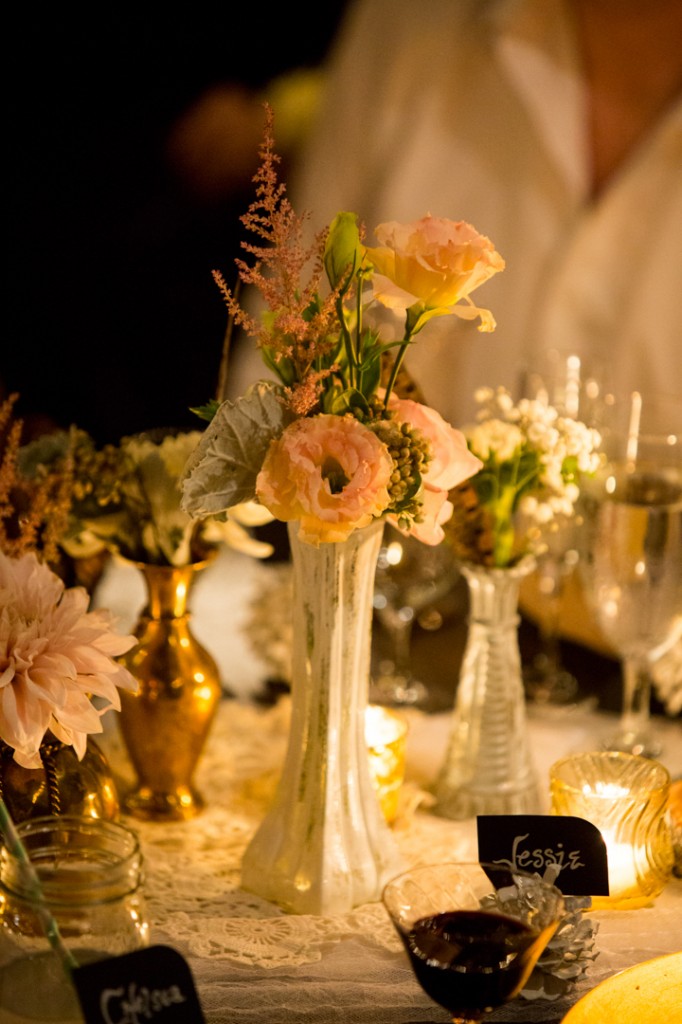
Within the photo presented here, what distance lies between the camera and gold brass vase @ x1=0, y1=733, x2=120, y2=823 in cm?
100

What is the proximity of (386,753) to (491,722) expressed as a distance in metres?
0.13

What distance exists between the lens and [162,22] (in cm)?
359

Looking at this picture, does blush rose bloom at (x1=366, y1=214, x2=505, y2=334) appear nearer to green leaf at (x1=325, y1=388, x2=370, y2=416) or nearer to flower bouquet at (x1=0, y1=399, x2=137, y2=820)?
green leaf at (x1=325, y1=388, x2=370, y2=416)

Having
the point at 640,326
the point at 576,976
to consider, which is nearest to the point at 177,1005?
the point at 576,976

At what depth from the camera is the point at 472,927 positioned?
2.71 ft

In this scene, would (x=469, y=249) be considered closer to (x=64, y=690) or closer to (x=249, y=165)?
(x=64, y=690)

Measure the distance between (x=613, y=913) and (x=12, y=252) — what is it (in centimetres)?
312

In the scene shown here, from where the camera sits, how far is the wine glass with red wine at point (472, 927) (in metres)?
0.80

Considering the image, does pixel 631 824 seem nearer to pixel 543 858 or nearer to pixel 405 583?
pixel 543 858

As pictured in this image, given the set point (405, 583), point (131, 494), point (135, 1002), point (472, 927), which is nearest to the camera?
point (135, 1002)

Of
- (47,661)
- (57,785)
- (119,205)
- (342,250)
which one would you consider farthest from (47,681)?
(119,205)

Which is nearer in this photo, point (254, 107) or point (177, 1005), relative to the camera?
point (177, 1005)

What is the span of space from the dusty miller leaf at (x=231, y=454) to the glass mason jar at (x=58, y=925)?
0.88 feet

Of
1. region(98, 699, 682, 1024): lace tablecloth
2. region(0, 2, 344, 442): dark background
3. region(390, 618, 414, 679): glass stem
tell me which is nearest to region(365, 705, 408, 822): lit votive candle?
region(98, 699, 682, 1024): lace tablecloth
